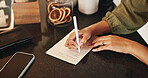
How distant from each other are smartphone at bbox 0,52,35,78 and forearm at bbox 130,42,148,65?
452 mm

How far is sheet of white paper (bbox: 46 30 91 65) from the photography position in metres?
0.74

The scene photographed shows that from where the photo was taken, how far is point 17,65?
0.68m

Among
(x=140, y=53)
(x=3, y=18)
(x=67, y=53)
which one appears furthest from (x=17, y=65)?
(x=140, y=53)

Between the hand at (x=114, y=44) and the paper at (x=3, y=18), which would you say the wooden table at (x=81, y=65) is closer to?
the hand at (x=114, y=44)

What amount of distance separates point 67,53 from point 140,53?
12.9 inches

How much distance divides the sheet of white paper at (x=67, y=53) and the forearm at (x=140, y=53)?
205 millimetres

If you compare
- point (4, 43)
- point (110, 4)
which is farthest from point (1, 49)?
point (110, 4)

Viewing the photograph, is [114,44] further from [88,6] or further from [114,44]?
[88,6]

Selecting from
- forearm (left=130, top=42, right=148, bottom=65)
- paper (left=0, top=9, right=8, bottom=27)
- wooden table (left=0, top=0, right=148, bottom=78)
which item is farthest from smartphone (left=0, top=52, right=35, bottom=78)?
forearm (left=130, top=42, right=148, bottom=65)

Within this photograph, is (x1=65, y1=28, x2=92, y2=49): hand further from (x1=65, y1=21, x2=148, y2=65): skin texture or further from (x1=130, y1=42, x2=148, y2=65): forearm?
(x1=130, y1=42, x2=148, y2=65): forearm

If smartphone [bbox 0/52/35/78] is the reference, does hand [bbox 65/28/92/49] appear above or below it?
above

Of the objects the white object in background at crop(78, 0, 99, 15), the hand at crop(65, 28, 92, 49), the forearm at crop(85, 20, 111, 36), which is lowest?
the hand at crop(65, 28, 92, 49)

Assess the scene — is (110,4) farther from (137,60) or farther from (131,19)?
(137,60)

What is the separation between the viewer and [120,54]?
763mm
